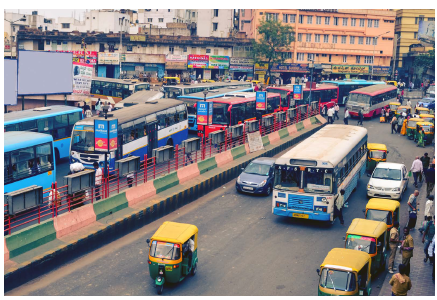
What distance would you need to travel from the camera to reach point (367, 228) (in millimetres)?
15328

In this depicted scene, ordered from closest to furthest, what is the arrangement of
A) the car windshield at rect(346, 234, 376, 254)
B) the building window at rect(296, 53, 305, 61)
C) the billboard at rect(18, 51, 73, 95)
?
the car windshield at rect(346, 234, 376, 254) → the billboard at rect(18, 51, 73, 95) → the building window at rect(296, 53, 305, 61)

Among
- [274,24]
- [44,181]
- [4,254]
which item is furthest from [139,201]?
[274,24]

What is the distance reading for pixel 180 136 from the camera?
31141mm

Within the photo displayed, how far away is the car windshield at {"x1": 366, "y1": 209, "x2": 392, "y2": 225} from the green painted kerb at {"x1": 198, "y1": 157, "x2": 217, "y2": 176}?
349 inches

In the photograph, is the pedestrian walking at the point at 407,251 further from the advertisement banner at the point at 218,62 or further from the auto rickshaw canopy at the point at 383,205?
the advertisement banner at the point at 218,62

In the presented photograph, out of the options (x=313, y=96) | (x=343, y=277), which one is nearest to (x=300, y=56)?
(x=313, y=96)

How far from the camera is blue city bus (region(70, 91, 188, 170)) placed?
78.2 ft

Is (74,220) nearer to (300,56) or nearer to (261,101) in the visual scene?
(261,101)

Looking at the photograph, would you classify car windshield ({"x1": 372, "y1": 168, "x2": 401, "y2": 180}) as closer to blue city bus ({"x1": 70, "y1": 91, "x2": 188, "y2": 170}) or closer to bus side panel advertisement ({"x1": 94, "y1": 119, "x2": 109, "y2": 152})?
blue city bus ({"x1": 70, "y1": 91, "x2": 188, "y2": 170})

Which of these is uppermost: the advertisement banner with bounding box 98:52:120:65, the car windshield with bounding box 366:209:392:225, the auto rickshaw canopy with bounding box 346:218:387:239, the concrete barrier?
the advertisement banner with bounding box 98:52:120:65

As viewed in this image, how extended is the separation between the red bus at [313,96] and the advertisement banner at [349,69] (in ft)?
84.3

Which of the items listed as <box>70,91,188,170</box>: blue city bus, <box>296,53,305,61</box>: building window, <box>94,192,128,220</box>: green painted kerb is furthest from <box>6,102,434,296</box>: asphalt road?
<box>296,53,305,61</box>: building window

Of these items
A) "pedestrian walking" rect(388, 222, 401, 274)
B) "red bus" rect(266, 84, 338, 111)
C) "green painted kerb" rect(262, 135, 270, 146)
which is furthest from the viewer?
"red bus" rect(266, 84, 338, 111)

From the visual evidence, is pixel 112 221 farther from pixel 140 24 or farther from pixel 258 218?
pixel 140 24
